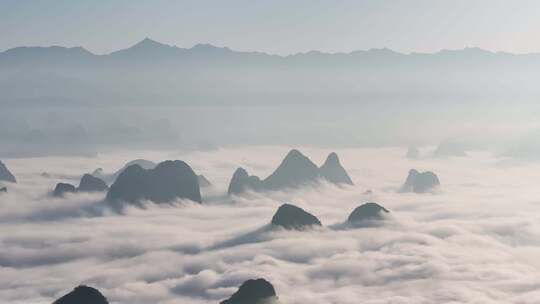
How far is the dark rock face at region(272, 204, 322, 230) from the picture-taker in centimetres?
19512

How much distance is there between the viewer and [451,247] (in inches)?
7254

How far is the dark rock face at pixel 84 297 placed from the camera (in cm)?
9700

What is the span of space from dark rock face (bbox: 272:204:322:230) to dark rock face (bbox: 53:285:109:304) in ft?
339

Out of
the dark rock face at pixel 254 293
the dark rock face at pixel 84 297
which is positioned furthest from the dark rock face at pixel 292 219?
the dark rock face at pixel 84 297

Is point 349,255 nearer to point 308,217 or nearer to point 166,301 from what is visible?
point 308,217

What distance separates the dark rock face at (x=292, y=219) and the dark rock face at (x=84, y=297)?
4064 inches

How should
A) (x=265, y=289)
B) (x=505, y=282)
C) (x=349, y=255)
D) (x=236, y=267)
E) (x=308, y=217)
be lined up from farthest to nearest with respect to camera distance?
1. (x=308, y=217)
2. (x=349, y=255)
3. (x=236, y=267)
4. (x=505, y=282)
5. (x=265, y=289)

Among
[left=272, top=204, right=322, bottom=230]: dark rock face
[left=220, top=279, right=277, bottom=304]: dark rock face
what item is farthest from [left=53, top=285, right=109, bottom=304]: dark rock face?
[left=272, top=204, right=322, bottom=230]: dark rock face

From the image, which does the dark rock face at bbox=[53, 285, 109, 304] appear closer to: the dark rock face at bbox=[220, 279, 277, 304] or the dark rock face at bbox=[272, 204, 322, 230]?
the dark rock face at bbox=[220, 279, 277, 304]

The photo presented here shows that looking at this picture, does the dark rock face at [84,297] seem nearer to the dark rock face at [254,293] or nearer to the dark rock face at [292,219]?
the dark rock face at [254,293]

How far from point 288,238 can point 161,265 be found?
42.2 meters

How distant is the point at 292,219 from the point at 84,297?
10463cm

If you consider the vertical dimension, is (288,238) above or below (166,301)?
above

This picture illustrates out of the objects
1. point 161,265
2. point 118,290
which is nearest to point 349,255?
point 161,265
